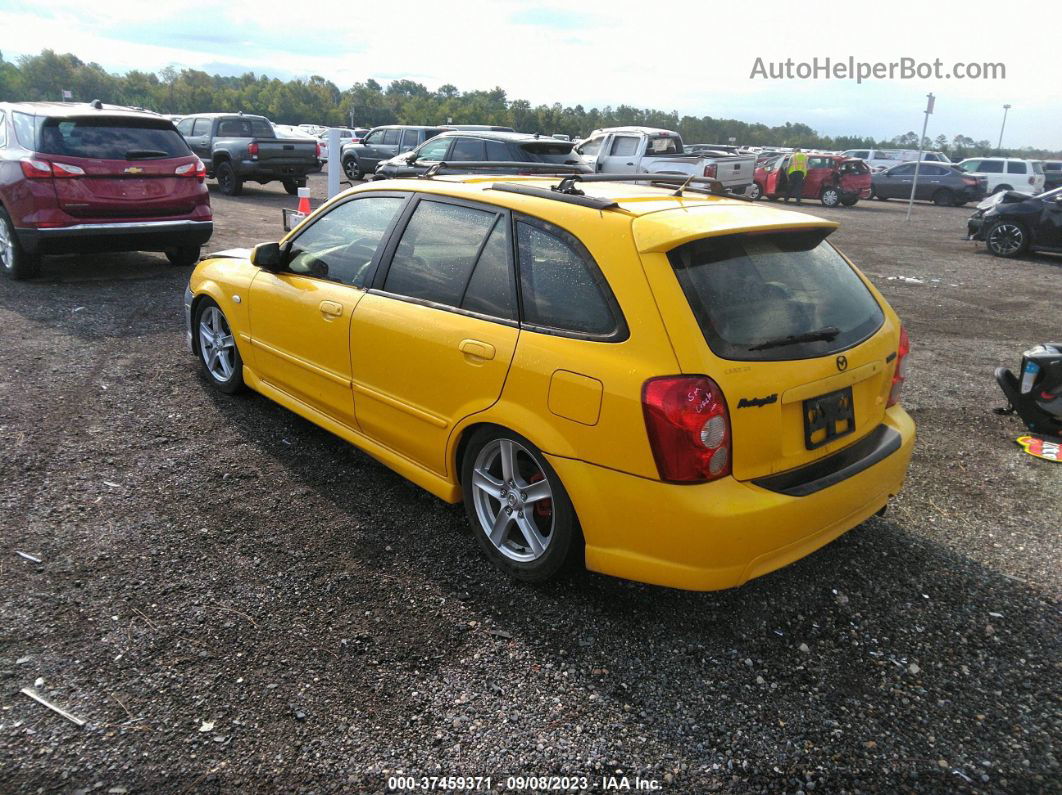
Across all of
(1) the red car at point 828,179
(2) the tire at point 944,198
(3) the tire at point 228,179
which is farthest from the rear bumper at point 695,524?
(2) the tire at point 944,198

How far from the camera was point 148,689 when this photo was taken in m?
2.62

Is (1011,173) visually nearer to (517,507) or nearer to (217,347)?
(217,347)

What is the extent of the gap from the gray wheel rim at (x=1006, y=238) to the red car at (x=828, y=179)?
1123 centimetres

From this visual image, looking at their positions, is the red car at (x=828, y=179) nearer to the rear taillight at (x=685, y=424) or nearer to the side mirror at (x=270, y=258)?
the side mirror at (x=270, y=258)

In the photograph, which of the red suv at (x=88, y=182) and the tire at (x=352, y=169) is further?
the tire at (x=352, y=169)

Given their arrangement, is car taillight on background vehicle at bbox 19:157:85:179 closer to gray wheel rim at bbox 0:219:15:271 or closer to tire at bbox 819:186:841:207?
gray wheel rim at bbox 0:219:15:271

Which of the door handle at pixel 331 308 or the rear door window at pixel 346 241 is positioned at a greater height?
the rear door window at pixel 346 241

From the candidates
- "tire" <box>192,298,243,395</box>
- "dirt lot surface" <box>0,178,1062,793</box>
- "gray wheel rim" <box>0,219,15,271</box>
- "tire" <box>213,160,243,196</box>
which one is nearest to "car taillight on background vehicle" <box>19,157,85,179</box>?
"gray wheel rim" <box>0,219,15,271</box>

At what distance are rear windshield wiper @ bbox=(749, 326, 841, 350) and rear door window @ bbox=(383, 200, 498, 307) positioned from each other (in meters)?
1.29

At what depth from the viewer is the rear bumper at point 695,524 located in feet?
8.78

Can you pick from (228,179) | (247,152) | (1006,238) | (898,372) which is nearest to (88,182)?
(898,372)

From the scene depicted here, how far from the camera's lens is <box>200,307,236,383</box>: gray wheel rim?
17.1 ft

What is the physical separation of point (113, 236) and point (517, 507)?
6982 mm

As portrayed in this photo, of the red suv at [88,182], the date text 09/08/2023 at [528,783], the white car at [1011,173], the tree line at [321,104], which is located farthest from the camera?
the tree line at [321,104]
